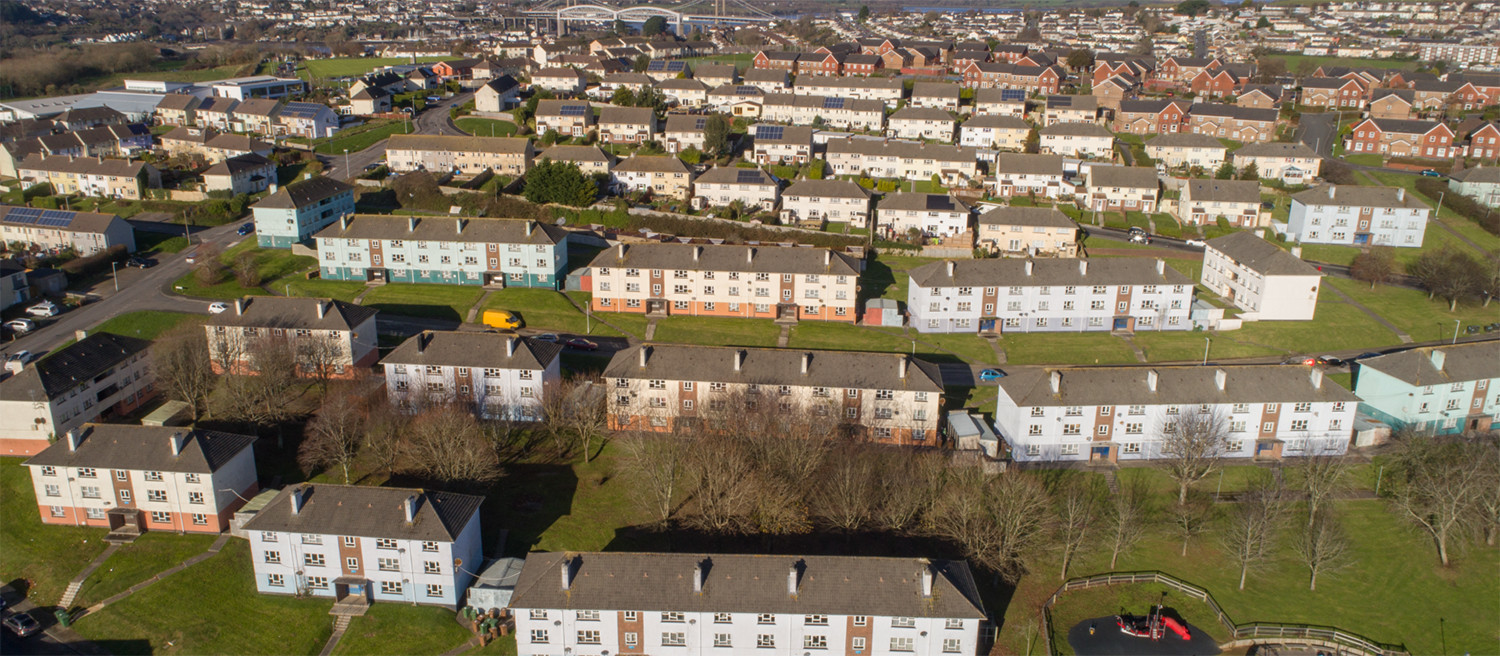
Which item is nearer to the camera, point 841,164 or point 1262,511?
point 1262,511

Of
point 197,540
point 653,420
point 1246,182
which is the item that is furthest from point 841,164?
point 197,540

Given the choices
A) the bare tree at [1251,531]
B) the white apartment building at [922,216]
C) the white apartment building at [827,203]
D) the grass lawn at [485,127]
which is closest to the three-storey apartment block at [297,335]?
the white apartment building at [827,203]

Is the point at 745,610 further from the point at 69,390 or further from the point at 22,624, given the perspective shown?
the point at 69,390

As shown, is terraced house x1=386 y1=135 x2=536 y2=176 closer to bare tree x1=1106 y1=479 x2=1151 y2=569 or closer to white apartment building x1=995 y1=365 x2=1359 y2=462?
white apartment building x1=995 y1=365 x2=1359 y2=462

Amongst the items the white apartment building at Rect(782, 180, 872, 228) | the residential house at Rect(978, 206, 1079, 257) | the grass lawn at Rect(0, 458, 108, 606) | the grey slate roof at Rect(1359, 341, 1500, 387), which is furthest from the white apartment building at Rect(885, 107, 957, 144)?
the grass lawn at Rect(0, 458, 108, 606)

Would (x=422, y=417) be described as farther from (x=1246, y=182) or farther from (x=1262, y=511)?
(x=1246, y=182)

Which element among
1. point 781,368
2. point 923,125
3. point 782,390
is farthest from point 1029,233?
point 782,390
